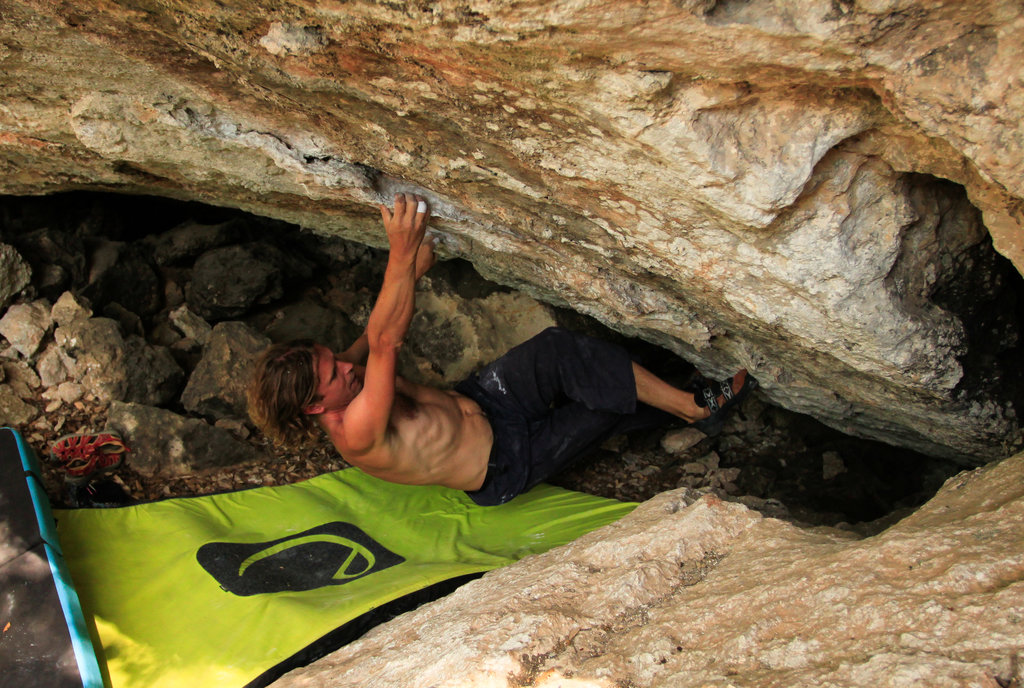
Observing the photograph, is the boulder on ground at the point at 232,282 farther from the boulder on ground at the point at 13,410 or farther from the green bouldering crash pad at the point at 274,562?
the green bouldering crash pad at the point at 274,562

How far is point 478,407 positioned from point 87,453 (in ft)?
6.27

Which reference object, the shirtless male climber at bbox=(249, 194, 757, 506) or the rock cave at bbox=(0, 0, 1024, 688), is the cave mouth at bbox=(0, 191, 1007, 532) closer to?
the rock cave at bbox=(0, 0, 1024, 688)

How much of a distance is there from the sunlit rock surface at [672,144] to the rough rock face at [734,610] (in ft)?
1.86

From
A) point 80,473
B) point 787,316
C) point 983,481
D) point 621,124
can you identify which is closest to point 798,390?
point 787,316

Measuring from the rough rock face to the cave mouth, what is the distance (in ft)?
4.19

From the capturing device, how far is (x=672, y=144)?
5.50 ft

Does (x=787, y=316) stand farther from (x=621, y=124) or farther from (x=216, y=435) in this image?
(x=216, y=435)

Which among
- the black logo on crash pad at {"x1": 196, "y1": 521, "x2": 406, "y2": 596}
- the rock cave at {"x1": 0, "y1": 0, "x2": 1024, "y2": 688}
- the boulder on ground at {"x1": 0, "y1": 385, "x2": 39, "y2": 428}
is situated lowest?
the black logo on crash pad at {"x1": 196, "y1": 521, "x2": 406, "y2": 596}

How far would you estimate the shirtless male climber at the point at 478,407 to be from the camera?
2.75 m

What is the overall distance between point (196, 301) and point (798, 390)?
350cm

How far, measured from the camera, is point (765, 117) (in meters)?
1.61

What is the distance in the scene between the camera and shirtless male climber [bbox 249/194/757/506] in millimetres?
2750

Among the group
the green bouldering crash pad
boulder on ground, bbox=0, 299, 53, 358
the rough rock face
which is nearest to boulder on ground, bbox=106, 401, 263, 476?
the green bouldering crash pad

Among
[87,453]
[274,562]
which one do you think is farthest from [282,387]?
[87,453]
